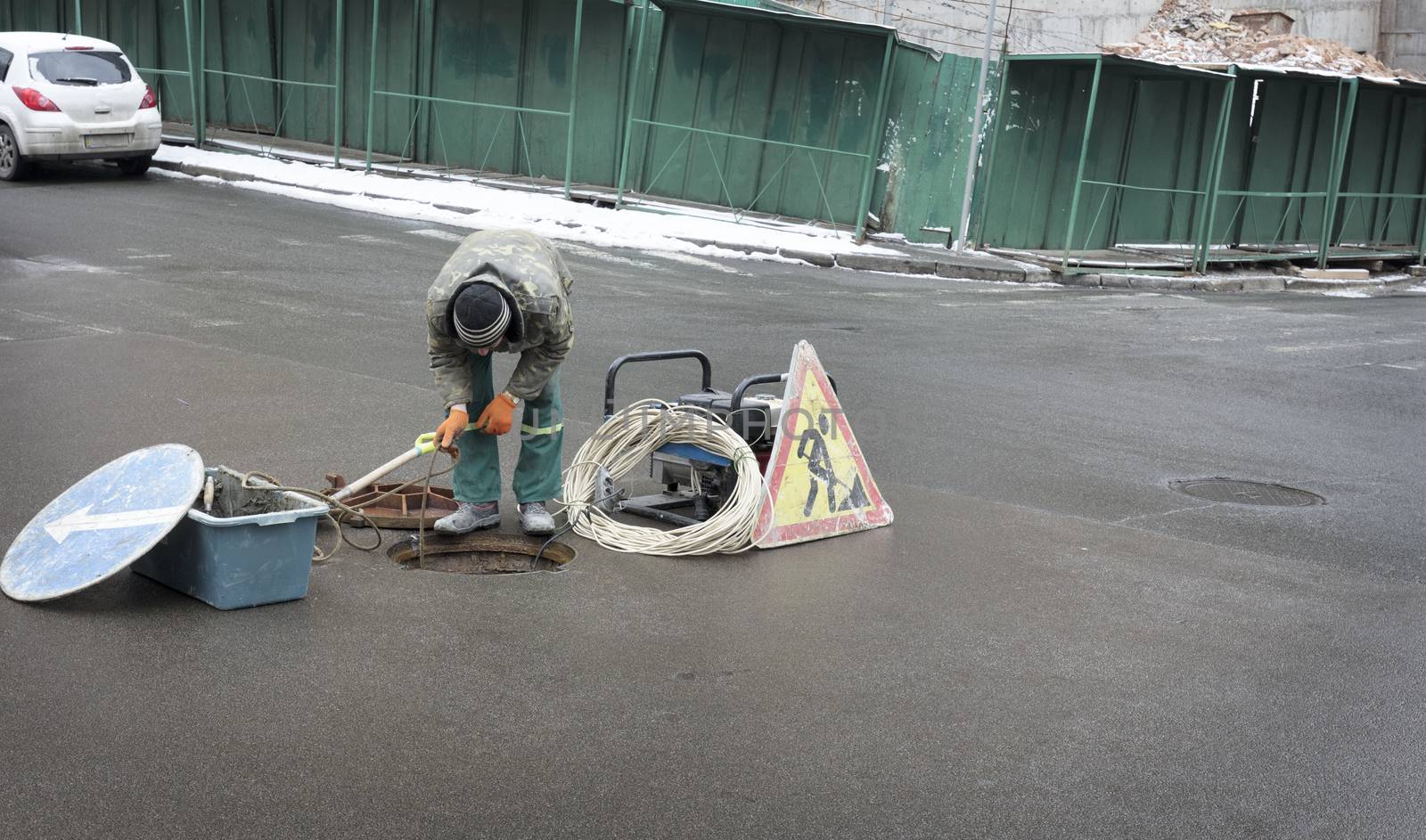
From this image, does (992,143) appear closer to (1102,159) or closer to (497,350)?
(1102,159)

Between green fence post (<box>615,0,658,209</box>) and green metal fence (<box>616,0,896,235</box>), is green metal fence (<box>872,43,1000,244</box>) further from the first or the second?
green fence post (<box>615,0,658,209</box>)

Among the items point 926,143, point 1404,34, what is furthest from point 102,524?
point 1404,34

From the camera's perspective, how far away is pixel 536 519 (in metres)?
6.46

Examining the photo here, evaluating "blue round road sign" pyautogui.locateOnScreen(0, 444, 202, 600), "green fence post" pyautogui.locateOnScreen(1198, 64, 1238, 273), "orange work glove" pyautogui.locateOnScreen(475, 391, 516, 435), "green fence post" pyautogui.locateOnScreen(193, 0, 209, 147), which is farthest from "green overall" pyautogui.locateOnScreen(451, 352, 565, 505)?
"green fence post" pyautogui.locateOnScreen(193, 0, 209, 147)

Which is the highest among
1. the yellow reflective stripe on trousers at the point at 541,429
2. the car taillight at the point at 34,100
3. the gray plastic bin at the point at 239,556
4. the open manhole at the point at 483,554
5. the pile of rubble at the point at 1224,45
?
the pile of rubble at the point at 1224,45

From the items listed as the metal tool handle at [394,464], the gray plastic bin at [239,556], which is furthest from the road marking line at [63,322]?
the gray plastic bin at [239,556]

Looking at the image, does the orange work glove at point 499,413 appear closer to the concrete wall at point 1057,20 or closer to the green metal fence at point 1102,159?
the green metal fence at point 1102,159

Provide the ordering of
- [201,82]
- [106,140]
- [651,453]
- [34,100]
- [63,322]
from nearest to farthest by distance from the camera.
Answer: [651,453] < [63,322] < [34,100] < [106,140] < [201,82]

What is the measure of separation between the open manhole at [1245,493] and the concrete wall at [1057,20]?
78.6ft

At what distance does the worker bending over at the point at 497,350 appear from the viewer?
18.5 feet

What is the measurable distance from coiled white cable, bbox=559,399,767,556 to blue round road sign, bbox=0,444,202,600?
201cm

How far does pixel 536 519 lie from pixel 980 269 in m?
14.0

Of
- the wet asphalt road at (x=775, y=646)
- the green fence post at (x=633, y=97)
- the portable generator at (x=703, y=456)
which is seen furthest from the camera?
the green fence post at (x=633, y=97)

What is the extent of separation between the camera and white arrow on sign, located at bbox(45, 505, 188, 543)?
5.00m
